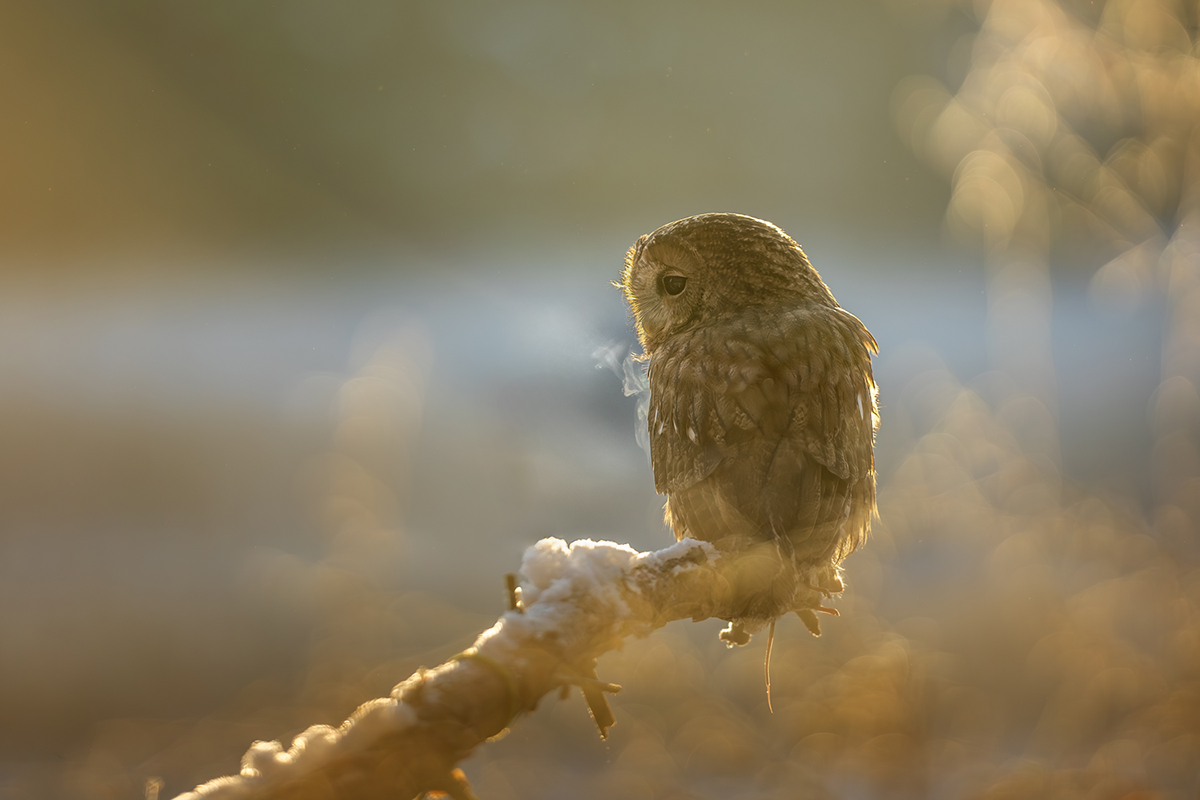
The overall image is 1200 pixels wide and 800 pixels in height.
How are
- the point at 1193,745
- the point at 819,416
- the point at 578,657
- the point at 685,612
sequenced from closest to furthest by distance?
the point at 578,657, the point at 685,612, the point at 819,416, the point at 1193,745

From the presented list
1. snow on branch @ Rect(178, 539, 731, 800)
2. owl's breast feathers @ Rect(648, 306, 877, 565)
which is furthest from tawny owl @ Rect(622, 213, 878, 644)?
snow on branch @ Rect(178, 539, 731, 800)

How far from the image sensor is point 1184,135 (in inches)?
126

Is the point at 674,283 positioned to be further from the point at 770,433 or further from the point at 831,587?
the point at 831,587

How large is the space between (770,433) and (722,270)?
20.4 inches

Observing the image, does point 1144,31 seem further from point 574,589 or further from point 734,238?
point 574,589

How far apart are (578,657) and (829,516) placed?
2.48 feet

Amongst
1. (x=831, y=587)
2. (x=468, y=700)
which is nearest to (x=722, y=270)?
(x=831, y=587)

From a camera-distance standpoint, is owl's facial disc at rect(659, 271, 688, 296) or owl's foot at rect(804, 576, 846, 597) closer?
owl's foot at rect(804, 576, 846, 597)

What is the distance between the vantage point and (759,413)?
54.6 inches

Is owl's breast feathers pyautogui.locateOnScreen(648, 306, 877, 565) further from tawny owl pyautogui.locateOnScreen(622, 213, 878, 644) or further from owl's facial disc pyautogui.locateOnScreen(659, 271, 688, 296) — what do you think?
owl's facial disc pyautogui.locateOnScreen(659, 271, 688, 296)

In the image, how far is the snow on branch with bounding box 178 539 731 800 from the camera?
697mm

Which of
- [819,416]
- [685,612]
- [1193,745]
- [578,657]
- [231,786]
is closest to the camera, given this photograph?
[231,786]

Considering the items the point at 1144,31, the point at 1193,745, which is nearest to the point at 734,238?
the point at 1144,31

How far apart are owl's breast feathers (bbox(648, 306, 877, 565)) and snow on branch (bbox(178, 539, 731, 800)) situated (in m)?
0.47
